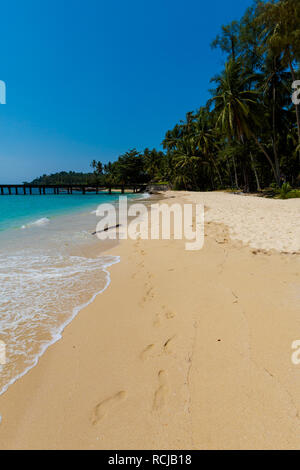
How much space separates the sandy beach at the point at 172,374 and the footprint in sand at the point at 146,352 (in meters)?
0.01

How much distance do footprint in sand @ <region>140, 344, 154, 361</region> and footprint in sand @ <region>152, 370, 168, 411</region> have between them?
23cm

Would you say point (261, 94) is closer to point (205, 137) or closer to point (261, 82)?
point (261, 82)

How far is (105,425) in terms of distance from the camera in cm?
133

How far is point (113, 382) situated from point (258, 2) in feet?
84.4

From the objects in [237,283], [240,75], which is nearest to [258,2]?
[240,75]

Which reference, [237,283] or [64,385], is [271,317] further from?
[64,385]

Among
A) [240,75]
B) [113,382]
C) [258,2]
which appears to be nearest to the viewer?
[113,382]

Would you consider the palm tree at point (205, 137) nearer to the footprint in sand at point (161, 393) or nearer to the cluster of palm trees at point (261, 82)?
the cluster of palm trees at point (261, 82)

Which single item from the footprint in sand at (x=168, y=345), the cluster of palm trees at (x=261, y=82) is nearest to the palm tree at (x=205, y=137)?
the cluster of palm trees at (x=261, y=82)

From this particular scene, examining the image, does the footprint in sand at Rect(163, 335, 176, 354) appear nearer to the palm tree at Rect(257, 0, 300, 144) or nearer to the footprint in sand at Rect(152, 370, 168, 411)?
the footprint in sand at Rect(152, 370, 168, 411)

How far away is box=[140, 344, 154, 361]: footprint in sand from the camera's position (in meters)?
1.91

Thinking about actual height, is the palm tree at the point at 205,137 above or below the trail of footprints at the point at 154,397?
above

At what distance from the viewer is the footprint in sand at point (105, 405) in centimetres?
138

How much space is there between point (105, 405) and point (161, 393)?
40 cm
